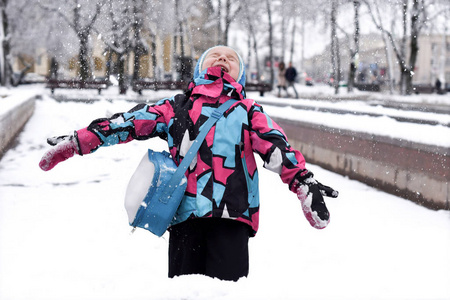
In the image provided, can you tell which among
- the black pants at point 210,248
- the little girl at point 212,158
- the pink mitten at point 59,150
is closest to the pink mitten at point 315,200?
the little girl at point 212,158

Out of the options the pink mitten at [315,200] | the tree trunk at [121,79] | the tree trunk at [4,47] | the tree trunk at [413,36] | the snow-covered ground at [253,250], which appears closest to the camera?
the pink mitten at [315,200]

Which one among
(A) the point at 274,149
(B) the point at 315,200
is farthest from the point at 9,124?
(B) the point at 315,200

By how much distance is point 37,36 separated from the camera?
4428cm

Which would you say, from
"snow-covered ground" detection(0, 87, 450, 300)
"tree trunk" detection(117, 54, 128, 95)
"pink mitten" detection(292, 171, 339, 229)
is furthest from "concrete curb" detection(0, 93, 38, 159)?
"tree trunk" detection(117, 54, 128, 95)

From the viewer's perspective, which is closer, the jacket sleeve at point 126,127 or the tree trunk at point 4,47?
the jacket sleeve at point 126,127

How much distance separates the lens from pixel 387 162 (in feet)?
21.0

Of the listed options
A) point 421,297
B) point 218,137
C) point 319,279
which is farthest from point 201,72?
point 421,297

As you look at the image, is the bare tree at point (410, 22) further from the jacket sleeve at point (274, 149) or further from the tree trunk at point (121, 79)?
the jacket sleeve at point (274, 149)

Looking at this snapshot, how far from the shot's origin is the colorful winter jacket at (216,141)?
2496 millimetres

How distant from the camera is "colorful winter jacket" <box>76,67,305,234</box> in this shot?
2496mm

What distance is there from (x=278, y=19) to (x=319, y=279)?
1833 inches

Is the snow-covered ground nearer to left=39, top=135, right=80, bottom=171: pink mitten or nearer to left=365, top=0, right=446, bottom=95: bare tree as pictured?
left=39, top=135, right=80, bottom=171: pink mitten

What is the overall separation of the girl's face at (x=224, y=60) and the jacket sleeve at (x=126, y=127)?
1.01 ft

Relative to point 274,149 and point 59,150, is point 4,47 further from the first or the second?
point 274,149
